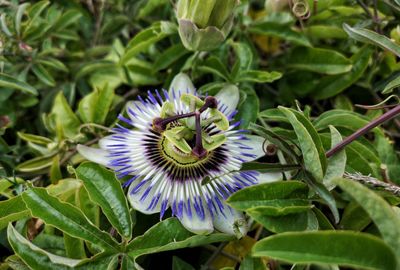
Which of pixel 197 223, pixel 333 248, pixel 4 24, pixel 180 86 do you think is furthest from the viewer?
pixel 4 24

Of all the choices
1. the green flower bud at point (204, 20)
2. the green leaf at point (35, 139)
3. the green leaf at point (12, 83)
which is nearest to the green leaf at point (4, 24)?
the green leaf at point (12, 83)

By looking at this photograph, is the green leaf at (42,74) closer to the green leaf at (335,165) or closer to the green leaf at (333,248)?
the green leaf at (335,165)

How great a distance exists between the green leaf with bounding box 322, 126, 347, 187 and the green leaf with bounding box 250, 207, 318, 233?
0.07 m

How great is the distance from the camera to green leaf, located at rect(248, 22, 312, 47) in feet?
4.71

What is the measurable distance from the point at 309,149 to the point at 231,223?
0.22 metres

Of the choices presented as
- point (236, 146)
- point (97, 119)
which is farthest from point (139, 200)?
point (97, 119)

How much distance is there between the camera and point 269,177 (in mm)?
1068

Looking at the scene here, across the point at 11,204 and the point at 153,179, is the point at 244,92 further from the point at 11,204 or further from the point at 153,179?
the point at 11,204

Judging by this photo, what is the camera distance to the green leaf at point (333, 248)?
28.8 inches

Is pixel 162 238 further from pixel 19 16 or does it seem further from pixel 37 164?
pixel 19 16

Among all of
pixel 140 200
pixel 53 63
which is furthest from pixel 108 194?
pixel 53 63

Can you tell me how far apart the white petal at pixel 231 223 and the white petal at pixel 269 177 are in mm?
82

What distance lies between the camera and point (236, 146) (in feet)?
3.76

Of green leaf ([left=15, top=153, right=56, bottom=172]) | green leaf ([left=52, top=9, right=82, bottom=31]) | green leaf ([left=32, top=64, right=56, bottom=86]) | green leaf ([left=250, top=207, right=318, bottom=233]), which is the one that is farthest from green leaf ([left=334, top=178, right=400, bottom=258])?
green leaf ([left=52, top=9, right=82, bottom=31])
